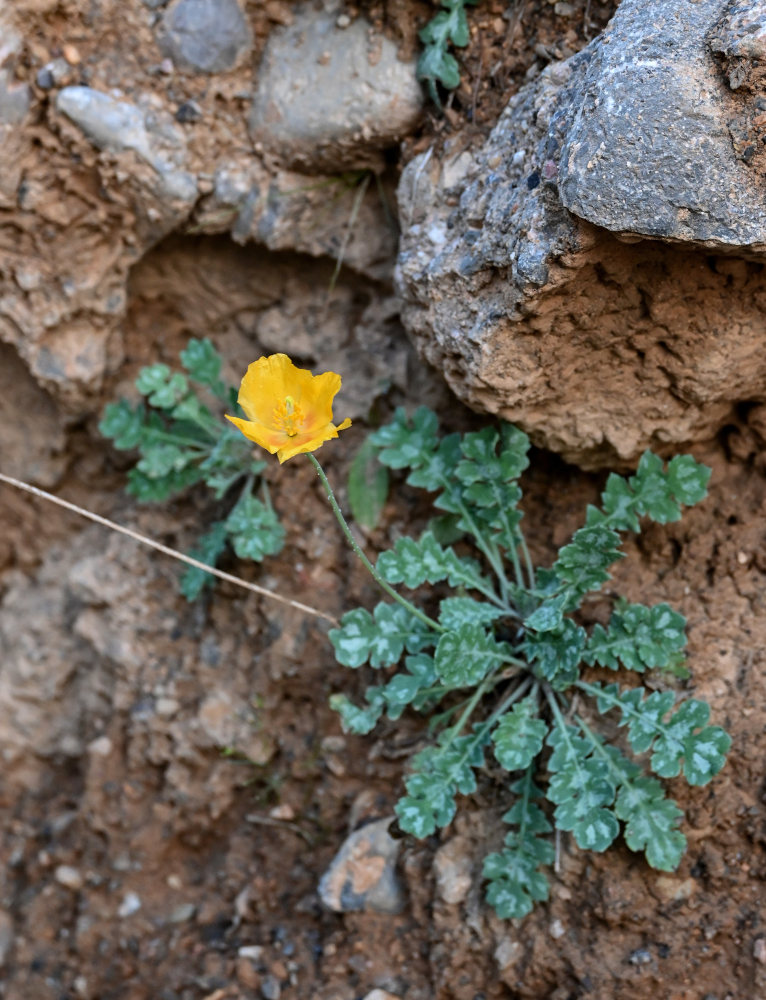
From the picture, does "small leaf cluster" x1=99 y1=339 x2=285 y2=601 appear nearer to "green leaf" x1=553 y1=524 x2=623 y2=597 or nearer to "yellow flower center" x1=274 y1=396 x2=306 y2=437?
"yellow flower center" x1=274 y1=396 x2=306 y2=437

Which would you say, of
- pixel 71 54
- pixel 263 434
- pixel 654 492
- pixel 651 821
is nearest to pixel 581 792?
pixel 651 821

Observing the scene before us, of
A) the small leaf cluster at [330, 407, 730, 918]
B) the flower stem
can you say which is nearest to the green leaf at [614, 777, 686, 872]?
the small leaf cluster at [330, 407, 730, 918]

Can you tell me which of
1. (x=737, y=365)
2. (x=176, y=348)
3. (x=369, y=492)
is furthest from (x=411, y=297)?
(x=176, y=348)

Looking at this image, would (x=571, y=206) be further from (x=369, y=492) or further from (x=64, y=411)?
(x=64, y=411)

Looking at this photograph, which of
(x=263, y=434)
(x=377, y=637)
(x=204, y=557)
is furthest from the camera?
(x=204, y=557)

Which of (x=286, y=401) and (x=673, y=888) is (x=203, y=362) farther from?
(x=673, y=888)

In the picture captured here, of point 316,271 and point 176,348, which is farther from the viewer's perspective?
point 176,348

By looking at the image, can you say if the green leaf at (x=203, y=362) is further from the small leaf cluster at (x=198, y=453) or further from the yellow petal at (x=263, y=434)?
the yellow petal at (x=263, y=434)

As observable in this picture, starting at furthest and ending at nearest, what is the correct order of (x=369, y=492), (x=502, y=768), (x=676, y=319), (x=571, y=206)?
(x=369, y=492) < (x=502, y=768) < (x=676, y=319) < (x=571, y=206)
